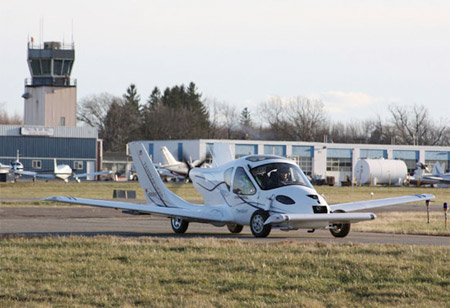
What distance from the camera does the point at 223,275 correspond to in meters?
12.9

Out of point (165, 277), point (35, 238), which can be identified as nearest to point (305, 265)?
point (165, 277)

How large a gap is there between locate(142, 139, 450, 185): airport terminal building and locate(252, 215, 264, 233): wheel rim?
7973cm

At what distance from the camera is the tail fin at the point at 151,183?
77.0 ft

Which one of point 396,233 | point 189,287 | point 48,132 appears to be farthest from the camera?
point 48,132

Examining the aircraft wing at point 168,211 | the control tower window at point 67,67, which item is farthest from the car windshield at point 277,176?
the control tower window at point 67,67

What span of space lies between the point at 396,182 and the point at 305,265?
288ft

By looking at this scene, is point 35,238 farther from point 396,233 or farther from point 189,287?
point 396,233

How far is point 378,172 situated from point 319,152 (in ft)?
43.6

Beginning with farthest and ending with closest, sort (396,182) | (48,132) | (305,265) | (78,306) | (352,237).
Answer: (48,132), (396,182), (352,237), (305,265), (78,306)

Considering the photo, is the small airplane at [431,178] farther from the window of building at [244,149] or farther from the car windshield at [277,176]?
the car windshield at [277,176]

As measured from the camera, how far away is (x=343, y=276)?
12.8 metres

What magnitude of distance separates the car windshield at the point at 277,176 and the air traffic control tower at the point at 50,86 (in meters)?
90.1

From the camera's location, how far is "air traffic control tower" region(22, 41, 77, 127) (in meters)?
107

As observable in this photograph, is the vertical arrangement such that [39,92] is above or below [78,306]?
above
